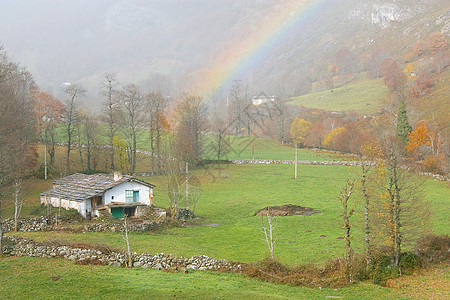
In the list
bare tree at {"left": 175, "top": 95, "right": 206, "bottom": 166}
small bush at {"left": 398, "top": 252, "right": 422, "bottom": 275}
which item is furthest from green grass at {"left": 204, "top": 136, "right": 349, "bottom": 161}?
small bush at {"left": 398, "top": 252, "right": 422, "bottom": 275}

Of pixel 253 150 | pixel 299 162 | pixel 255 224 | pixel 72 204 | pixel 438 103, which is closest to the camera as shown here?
pixel 255 224

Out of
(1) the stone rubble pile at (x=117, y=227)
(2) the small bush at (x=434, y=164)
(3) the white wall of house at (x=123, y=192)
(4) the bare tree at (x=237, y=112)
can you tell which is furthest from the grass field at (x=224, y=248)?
(4) the bare tree at (x=237, y=112)

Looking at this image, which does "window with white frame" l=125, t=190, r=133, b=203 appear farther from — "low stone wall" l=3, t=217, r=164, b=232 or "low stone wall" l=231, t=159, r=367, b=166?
"low stone wall" l=231, t=159, r=367, b=166

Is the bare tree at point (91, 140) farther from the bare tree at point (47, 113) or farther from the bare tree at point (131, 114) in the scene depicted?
the bare tree at point (131, 114)

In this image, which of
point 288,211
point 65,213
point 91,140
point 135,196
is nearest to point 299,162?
point 288,211

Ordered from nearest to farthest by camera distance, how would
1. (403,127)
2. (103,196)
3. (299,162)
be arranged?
(103,196) < (403,127) < (299,162)

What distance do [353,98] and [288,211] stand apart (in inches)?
4603

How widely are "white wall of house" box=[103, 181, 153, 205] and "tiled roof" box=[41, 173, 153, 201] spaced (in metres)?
0.55

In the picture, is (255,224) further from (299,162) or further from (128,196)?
(299,162)

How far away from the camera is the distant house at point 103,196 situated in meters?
40.5

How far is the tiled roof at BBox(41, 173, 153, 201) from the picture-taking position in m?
40.6

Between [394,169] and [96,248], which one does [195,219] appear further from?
[394,169]

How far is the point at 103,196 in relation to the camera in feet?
136

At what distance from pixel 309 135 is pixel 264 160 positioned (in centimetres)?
3048
